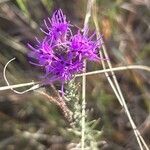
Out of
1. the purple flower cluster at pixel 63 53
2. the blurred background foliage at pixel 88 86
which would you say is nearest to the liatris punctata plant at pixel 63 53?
the purple flower cluster at pixel 63 53

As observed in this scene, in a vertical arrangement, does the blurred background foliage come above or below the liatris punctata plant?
above

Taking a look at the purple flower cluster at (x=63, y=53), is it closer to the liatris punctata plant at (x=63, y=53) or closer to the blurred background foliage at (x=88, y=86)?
the liatris punctata plant at (x=63, y=53)

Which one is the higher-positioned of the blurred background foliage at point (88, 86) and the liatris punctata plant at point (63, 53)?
the blurred background foliage at point (88, 86)

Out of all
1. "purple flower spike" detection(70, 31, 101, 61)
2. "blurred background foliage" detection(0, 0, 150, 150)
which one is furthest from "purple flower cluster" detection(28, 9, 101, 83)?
"blurred background foliage" detection(0, 0, 150, 150)

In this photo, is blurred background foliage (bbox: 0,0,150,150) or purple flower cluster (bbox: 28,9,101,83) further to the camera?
blurred background foliage (bbox: 0,0,150,150)

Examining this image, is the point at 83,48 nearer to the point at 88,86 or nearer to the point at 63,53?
the point at 63,53

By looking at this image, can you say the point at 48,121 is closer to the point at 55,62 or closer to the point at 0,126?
the point at 0,126

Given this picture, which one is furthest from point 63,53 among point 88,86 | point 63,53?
point 88,86

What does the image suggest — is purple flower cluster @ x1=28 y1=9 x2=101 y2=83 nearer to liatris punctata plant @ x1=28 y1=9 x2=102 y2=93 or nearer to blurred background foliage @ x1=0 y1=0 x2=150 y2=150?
liatris punctata plant @ x1=28 y1=9 x2=102 y2=93
